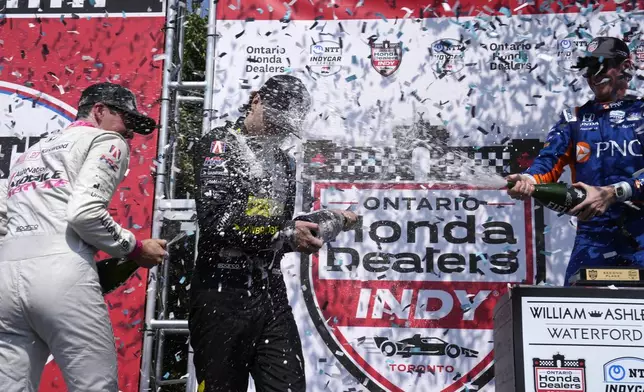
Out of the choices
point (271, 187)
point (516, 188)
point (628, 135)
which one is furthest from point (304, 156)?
point (628, 135)

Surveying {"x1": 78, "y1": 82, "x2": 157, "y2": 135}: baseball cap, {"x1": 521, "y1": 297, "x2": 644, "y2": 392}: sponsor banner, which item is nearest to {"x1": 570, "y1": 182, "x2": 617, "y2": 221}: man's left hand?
{"x1": 521, "y1": 297, "x2": 644, "y2": 392}: sponsor banner

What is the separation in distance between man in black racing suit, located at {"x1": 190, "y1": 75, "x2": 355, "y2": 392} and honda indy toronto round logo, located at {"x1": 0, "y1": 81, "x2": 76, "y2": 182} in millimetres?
1647

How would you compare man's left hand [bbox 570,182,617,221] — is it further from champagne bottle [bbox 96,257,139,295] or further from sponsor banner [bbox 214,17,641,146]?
champagne bottle [bbox 96,257,139,295]

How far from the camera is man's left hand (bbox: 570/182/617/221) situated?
2963 millimetres

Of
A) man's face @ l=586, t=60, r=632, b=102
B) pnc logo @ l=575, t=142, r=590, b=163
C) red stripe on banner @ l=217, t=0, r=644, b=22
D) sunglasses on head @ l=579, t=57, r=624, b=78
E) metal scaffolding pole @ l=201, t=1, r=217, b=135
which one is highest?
red stripe on banner @ l=217, t=0, r=644, b=22

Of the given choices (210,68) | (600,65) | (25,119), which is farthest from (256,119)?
(25,119)

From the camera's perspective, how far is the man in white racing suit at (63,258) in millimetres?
2543

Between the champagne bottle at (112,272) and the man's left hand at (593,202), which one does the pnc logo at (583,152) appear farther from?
the champagne bottle at (112,272)

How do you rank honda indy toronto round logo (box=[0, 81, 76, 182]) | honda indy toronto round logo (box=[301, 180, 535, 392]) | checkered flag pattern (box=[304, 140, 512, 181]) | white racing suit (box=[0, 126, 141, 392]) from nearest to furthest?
1. white racing suit (box=[0, 126, 141, 392])
2. honda indy toronto round logo (box=[301, 180, 535, 392])
3. checkered flag pattern (box=[304, 140, 512, 181])
4. honda indy toronto round logo (box=[0, 81, 76, 182])

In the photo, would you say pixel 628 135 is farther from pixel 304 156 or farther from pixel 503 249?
pixel 304 156

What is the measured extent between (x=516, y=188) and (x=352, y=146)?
1.22 m

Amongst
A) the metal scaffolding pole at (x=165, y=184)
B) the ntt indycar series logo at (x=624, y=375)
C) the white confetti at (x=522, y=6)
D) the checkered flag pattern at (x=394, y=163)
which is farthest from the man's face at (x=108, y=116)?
the white confetti at (x=522, y=6)

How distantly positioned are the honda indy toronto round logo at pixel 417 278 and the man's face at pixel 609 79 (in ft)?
2.57

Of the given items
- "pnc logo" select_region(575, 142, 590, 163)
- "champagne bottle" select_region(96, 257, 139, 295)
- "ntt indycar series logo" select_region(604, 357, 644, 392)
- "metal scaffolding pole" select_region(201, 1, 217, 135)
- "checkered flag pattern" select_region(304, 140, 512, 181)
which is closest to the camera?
"ntt indycar series logo" select_region(604, 357, 644, 392)
